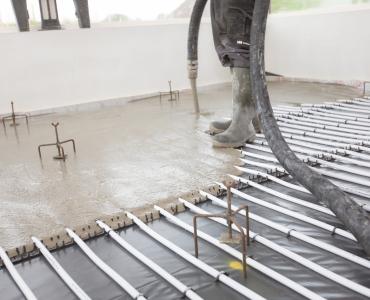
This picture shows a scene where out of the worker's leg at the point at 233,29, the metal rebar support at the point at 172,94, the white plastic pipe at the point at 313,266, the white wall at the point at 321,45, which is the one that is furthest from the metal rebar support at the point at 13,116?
the white wall at the point at 321,45

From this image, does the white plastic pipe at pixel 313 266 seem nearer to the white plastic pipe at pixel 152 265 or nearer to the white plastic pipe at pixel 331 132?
the white plastic pipe at pixel 152 265

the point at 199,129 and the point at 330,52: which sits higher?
the point at 330,52

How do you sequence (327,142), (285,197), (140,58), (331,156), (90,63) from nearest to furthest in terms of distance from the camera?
(285,197) < (331,156) < (327,142) < (90,63) < (140,58)

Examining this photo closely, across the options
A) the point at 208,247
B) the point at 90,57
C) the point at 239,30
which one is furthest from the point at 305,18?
the point at 208,247

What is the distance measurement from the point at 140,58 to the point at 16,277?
15.8 ft

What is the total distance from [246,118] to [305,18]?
12.9ft

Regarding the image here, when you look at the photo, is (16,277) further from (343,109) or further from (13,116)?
(13,116)

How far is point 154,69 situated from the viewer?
615 centimetres

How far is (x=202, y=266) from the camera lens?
1488 millimetres

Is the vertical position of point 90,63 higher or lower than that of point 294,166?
higher

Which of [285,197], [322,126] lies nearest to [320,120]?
[322,126]

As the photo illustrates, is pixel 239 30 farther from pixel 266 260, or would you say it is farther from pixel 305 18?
pixel 305 18

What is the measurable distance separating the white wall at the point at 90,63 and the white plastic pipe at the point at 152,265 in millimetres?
3809

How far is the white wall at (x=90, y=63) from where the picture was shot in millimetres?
5113
